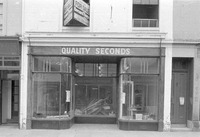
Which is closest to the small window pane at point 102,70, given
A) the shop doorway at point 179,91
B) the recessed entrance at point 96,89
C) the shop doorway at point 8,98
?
the recessed entrance at point 96,89

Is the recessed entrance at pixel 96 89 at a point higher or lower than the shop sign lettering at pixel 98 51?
lower

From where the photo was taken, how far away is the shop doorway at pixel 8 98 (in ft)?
39.0

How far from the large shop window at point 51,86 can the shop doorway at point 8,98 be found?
5.25ft

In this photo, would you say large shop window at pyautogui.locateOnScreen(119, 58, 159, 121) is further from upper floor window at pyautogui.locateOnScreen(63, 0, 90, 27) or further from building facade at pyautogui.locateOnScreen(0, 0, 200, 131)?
upper floor window at pyautogui.locateOnScreen(63, 0, 90, 27)

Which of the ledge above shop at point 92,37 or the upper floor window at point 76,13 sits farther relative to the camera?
the ledge above shop at point 92,37

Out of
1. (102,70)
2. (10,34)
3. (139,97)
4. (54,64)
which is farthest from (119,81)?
(10,34)

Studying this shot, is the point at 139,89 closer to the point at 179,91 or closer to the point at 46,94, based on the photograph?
the point at 179,91

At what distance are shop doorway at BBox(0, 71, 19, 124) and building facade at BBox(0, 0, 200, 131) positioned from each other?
1.50 metres

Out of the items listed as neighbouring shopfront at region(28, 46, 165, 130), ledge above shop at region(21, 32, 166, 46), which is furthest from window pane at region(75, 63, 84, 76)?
ledge above shop at region(21, 32, 166, 46)

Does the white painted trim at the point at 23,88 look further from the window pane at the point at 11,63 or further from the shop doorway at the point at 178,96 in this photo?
the shop doorway at the point at 178,96

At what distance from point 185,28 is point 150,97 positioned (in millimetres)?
3290

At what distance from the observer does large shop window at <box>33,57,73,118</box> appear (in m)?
10.9

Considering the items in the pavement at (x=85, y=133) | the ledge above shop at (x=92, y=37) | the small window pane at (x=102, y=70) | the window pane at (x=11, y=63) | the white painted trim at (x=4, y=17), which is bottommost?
the pavement at (x=85, y=133)

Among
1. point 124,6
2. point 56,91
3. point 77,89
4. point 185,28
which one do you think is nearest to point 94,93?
point 77,89
